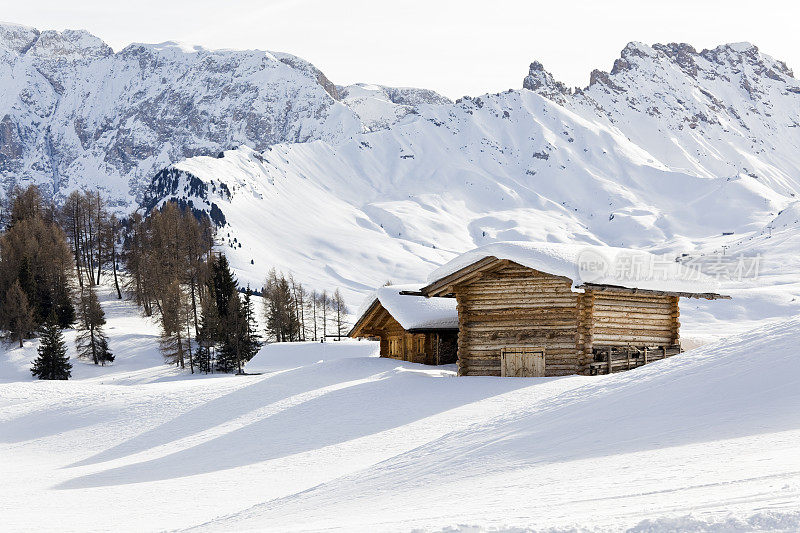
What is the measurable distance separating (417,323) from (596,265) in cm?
863

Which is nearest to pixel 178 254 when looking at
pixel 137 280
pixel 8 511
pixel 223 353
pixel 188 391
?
pixel 137 280

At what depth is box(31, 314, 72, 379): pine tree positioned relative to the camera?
52531 millimetres

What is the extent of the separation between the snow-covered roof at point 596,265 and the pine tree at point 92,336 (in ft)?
124

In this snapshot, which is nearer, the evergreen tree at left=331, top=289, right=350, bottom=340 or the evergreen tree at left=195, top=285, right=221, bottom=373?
the evergreen tree at left=195, top=285, right=221, bottom=373

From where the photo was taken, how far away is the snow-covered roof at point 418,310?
1265 inches

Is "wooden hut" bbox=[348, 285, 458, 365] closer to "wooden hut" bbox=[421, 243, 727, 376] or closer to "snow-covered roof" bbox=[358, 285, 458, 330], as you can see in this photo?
"snow-covered roof" bbox=[358, 285, 458, 330]

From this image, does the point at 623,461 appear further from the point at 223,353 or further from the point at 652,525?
the point at 223,353

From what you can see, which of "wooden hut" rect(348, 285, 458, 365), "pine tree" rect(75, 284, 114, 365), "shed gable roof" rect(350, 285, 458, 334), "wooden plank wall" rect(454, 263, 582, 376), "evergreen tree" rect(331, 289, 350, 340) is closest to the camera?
"wooden plank wall" rect(454, 263, 582, 376)

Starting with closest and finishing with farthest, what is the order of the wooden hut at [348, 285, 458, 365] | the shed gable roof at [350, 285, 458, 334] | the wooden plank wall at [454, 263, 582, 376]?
the wooden plank wall at [454, 263, 582, 376] < the shed gable roof at [350, 285, 458, 334] < the wooden hut at [348, 285, 458, 365]

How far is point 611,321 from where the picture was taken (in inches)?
1050

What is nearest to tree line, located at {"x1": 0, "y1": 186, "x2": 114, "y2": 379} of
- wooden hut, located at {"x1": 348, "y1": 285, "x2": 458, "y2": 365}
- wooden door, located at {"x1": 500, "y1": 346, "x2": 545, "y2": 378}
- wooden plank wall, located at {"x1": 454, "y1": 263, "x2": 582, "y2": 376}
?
wooden hut, located at {"x1": 348, "y1": 285, "x2": 458, "y2": 365}

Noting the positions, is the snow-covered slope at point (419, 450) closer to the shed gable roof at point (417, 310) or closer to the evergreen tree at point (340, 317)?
the shed gable roof at point (417, 310)

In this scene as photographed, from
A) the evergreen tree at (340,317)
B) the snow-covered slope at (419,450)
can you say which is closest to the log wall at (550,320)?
the snow-covered slope at (419,450)

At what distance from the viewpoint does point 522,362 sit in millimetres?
26547
